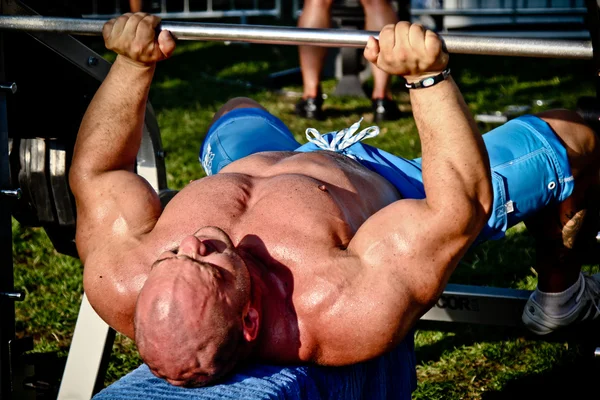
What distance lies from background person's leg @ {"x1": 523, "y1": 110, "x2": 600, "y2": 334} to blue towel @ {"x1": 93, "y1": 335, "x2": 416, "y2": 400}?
0.82 metres

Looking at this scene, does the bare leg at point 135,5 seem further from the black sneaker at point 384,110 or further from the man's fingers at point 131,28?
the man's fingers at point 131,28

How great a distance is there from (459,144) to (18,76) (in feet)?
4.60

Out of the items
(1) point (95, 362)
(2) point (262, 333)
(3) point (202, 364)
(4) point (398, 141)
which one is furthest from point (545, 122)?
(4) point (398, 141)

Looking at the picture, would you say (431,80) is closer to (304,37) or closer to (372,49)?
(372,49)

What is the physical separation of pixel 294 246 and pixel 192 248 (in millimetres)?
280

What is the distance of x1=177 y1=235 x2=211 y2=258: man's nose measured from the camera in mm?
1882

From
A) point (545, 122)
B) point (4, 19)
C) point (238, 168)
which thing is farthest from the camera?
point (545, 122)

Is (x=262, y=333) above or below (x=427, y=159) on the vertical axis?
below

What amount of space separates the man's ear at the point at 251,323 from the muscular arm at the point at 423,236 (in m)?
0.17

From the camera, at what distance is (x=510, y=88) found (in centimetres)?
676

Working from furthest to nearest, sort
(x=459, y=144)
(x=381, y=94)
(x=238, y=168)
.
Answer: (x=381, y=94)
(x=238, y=168)
(x=459, y=144)

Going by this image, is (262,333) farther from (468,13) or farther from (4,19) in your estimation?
(468,13)

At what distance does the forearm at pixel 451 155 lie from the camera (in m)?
1.91

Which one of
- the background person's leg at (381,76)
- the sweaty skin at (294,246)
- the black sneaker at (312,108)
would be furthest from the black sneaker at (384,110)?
the sweaty skin at (294,246)
